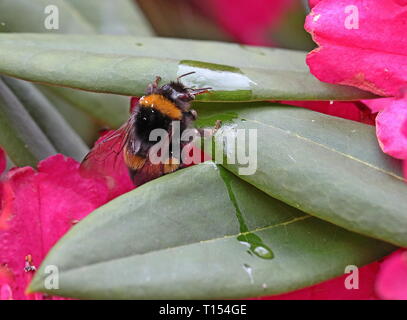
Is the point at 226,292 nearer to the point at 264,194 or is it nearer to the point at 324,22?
the point at 264,194

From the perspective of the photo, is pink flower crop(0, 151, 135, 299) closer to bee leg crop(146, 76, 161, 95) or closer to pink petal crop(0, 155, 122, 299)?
pink petal crop(0, 155, 122, 299)

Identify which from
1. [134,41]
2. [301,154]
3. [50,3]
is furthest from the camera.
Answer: [50,3]

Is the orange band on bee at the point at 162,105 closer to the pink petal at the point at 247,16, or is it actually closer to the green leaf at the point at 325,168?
the green leaf at the point at 325,168

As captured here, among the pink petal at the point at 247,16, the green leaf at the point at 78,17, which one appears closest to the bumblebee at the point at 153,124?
the green leaf at the point at 78,17

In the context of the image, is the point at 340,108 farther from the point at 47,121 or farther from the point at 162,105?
the point at 47,121

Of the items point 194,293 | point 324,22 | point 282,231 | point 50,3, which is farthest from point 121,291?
point 50,3
